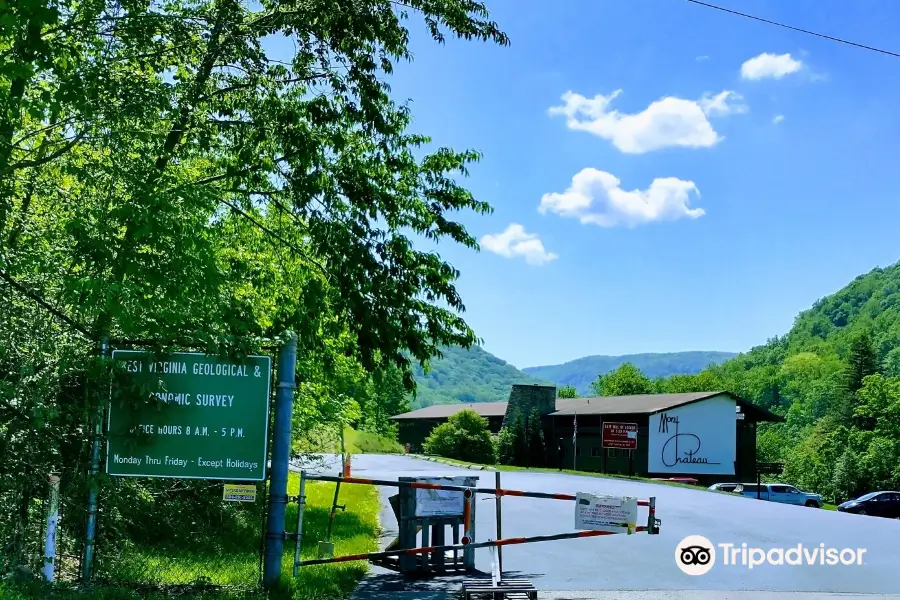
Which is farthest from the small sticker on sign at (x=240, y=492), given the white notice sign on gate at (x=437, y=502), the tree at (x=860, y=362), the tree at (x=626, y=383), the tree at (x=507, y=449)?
the tree at (x=626, y=383)

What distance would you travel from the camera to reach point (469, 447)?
71938mm

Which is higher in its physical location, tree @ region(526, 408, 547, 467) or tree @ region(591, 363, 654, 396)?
tree @ region(591, 363, 654, 396)

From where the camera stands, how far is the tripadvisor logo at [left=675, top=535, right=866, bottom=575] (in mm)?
12641

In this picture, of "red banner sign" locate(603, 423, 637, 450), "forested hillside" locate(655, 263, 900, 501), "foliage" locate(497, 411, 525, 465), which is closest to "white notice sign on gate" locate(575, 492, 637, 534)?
"red banner sign" locate(603, 423, 637, 450)

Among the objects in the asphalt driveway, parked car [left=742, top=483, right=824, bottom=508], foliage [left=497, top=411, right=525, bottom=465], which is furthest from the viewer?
foliage [left=497, top=411, right=525, bottom=465]

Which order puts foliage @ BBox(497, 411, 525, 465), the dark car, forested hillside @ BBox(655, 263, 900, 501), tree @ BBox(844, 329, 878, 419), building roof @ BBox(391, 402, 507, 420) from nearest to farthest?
the dark car
foliage @ BBox(497, 411, 525, 465)
forested hillside @ BBox(655, 263, 900, 501)
building roof @ BBox(391, 402, 507, 420)
tree @ BBox(844, 329, 878, 419)

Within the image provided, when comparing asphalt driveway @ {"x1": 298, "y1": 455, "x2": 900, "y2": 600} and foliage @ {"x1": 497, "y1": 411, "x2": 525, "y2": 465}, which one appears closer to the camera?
asphalt driveway @ {"x1": 298, "y1": 455, "x2": 900, "y2": 600}

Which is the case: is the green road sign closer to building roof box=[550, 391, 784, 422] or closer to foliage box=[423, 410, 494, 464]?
building roof box=[550, 391, 784, 422]

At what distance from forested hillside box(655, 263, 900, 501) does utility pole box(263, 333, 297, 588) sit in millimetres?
77353

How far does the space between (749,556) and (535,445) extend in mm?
59782

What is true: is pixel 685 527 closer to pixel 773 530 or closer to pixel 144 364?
pixel 773 530

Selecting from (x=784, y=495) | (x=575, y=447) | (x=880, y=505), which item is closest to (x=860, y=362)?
(x=575, y=447)

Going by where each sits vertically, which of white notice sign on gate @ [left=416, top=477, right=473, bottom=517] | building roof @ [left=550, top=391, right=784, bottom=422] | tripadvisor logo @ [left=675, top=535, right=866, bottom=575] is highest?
building roof @ [left=550, top=391, right=784, bottom=422]

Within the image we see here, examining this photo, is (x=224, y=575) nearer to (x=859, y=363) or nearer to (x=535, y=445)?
(x=535, y=445)
